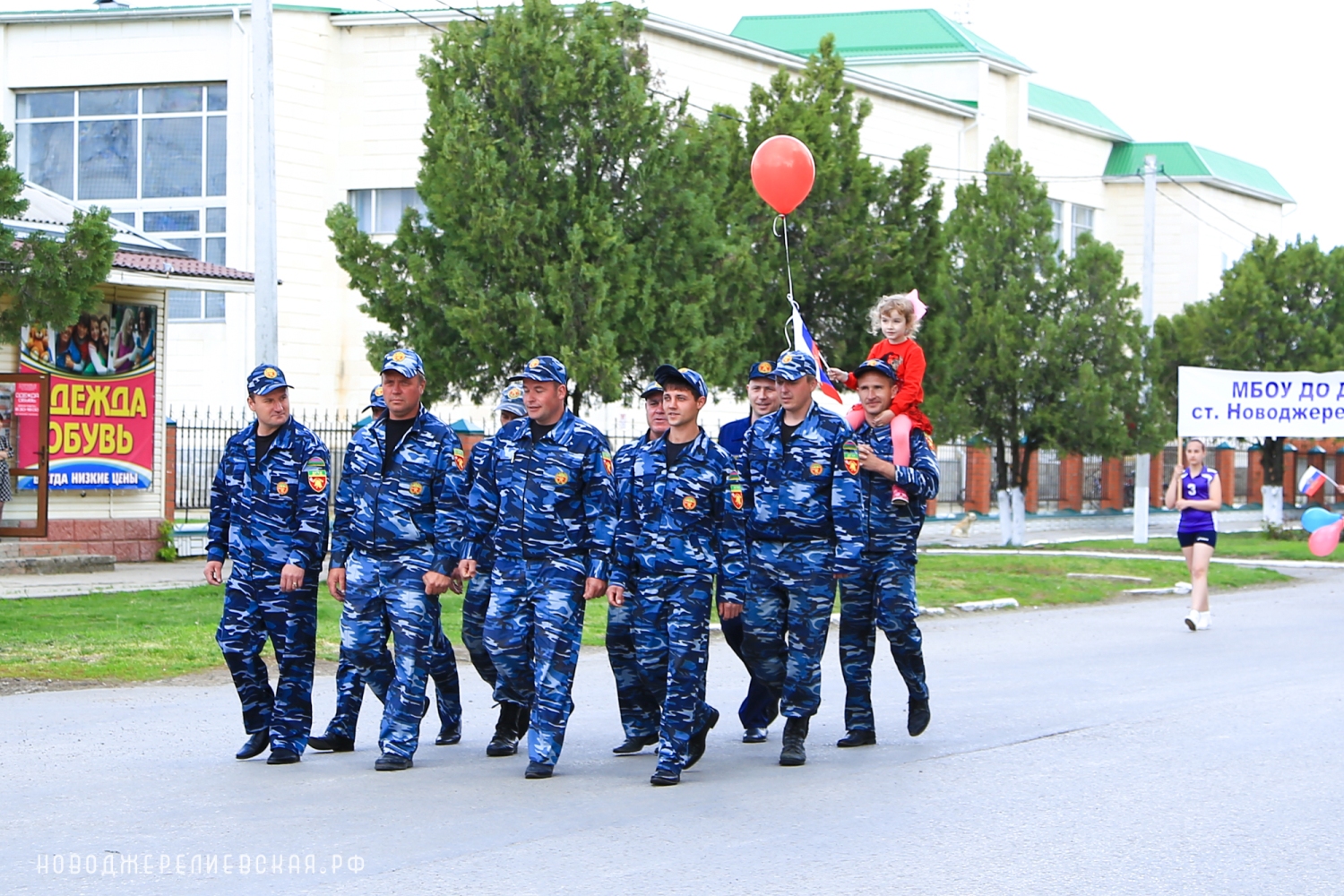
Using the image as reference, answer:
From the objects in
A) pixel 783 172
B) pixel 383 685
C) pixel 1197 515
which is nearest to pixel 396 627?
pixel 383 685

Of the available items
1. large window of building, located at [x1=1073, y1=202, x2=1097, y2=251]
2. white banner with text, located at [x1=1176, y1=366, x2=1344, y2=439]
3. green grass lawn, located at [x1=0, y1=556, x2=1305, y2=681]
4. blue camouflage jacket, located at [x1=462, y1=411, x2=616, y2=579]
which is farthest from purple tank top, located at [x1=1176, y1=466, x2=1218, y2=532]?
large window of building, located at [x1=1073, y1=202, x2=1097, y2=251]

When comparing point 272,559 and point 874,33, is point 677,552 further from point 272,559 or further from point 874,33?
point 874,33

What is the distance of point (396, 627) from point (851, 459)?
7.83 ft

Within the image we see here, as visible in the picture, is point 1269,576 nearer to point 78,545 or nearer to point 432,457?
point 78,545

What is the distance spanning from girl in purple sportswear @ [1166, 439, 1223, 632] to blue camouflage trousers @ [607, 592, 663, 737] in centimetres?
834

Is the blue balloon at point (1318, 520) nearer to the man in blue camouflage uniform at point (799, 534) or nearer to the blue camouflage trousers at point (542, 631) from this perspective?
the man in blue camouflage uniform at point (799, 534)

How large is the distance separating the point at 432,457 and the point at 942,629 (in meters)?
8.76

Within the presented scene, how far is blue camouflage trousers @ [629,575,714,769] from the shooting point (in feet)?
25.4

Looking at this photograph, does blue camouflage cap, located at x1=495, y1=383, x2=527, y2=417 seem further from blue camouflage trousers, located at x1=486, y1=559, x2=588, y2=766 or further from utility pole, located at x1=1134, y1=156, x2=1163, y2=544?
utility pole, located at x1=1134, y1=156, x2=1163, y2=544

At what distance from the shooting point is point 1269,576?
23.5 meters

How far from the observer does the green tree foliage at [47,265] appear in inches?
498

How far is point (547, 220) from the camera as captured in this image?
760 inches

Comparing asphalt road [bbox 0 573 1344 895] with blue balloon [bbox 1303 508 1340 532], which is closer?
asphalt road [bbox 0 573 1344 895]

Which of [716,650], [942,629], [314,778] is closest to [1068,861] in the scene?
[314,778]
